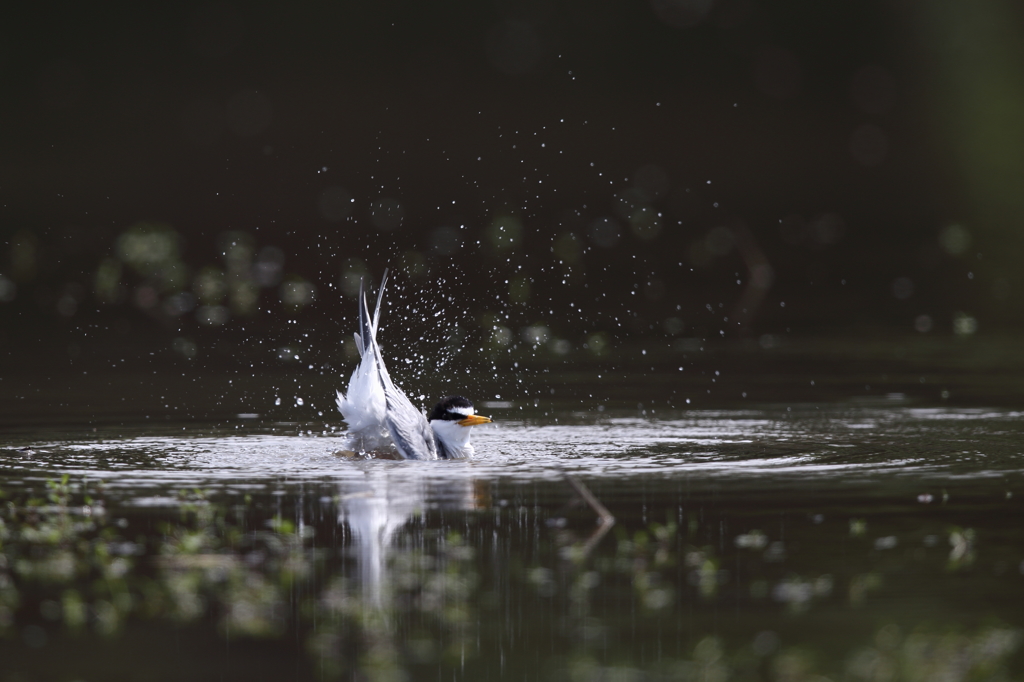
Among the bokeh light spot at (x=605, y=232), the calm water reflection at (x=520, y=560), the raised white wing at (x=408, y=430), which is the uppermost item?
the bokeh light spot at (x=605, y=232)

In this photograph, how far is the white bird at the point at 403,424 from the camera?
9.69m

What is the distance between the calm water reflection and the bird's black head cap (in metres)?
0.30

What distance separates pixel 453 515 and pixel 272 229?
13.6 m

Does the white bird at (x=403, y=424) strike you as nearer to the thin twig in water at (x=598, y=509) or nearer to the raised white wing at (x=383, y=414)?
the raised white wing at (x=383, y=414)

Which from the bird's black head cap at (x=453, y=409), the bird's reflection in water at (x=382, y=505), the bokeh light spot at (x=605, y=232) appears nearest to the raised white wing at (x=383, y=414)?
the bird's black head cap at (x=453, y=409)

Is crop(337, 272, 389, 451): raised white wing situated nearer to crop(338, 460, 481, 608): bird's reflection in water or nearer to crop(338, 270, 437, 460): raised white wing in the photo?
crop(338, 270, 437, 460): raised white wing

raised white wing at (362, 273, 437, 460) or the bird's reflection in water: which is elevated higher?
raised white wing at (362, 273, 437, 460)

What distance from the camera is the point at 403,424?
383 inches

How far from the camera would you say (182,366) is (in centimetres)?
1330

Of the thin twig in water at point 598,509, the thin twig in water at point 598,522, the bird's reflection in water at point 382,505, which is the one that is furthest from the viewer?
the thin twig in water at point 598,509

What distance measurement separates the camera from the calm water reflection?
5.28 m

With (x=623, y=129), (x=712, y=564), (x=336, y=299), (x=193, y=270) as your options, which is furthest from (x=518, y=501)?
(x=623, y=129)

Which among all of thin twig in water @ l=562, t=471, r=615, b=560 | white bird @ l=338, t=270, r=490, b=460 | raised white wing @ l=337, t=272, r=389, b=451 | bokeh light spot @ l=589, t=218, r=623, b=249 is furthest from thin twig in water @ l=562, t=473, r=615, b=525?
bokeh light spot @ l=589, t=218, r=623, b=249

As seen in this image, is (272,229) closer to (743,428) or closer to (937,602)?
(743,428)
